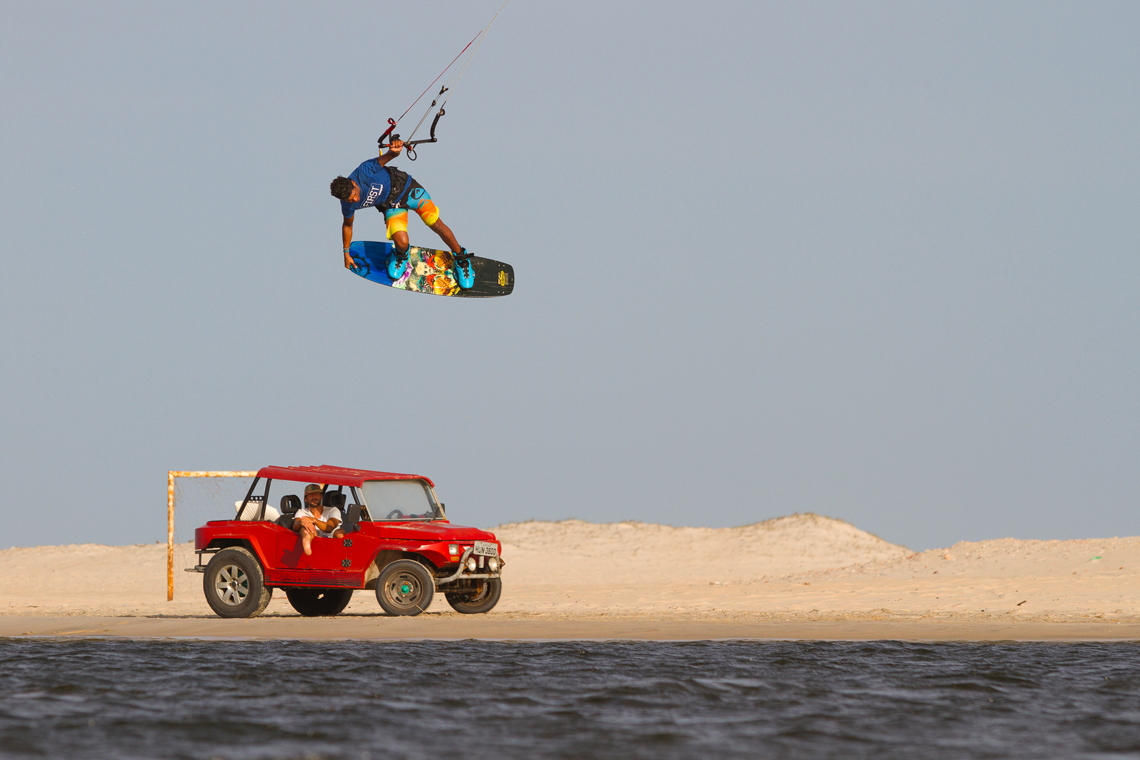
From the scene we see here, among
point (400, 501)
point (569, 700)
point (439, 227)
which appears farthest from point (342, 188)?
point (569, 700)

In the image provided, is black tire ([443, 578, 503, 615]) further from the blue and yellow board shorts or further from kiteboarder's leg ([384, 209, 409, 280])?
the blue and yellow board shorts

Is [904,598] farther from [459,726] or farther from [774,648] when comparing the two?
[459,726]

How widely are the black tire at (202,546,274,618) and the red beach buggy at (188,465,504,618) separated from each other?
0.01 meters

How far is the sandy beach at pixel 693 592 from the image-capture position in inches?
634

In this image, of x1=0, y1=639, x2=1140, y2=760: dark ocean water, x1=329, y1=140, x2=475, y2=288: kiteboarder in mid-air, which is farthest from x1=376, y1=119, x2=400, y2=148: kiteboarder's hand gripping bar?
x1=0, y1=639, x2=1140, y2=760: dark ocean water

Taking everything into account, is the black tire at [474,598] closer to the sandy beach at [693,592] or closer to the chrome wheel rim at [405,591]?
the sandy beach at [693,592]

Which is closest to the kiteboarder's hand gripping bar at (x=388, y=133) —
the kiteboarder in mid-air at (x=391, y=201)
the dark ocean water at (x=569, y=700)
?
the kiteboarder in mid-air at (x=391, y=201)

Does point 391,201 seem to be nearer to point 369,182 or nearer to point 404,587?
point 369,182

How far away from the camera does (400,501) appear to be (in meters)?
17.5

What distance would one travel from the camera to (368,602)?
2261cm

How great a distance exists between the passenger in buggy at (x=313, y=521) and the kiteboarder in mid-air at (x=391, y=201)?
A: 3952 millimetres

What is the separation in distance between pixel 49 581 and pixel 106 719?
28.8 m

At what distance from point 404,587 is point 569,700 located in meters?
7.13

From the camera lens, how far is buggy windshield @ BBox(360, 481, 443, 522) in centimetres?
1723
